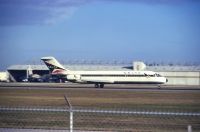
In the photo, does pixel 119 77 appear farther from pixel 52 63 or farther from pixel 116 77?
pixel 52 63

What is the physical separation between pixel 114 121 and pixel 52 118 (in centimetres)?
287

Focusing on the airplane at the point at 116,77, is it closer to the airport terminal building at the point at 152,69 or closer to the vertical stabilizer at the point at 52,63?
the vertical stabilizer at the point at 52,63

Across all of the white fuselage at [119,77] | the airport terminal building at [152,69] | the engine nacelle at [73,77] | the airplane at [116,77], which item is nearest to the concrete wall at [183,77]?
the airport terminal building at [152,69]

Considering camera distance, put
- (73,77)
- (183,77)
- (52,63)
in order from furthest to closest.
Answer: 1. (183,77)
2. (52,63)
3. (73,77)

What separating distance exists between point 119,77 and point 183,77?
34.9m

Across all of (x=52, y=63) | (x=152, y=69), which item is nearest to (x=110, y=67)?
(x=152, y=69)

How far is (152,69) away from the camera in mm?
116312

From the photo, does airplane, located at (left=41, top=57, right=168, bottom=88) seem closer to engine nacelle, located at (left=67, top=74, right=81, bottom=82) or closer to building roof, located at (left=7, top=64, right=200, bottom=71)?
engine nacelle, located at (left=67, top=74, right=81, bottom=82)

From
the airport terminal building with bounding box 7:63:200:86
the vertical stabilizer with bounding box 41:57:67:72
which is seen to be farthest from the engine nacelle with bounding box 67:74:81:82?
the airport terminal building with bounding box 7:63:200:86

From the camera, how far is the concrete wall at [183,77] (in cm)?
10894

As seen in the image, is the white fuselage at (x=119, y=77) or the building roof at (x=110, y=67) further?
the building roof at (x=110, y=67)

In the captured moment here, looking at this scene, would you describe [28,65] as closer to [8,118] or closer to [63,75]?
[63,75]

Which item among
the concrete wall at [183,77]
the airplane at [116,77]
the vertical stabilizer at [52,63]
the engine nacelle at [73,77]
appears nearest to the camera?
the airplane at [116,77]

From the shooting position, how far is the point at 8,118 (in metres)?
20.1
